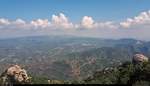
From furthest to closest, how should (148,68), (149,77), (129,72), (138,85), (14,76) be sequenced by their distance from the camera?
(129,72), (14,76), (148,68), (149,77), (138,85)

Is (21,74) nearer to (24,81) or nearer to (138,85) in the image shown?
(24,81)

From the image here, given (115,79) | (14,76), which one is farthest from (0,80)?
(115,79)

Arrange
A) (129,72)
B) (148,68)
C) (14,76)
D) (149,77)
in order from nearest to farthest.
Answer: (149,77), (148,68), (14,76), (129,72)

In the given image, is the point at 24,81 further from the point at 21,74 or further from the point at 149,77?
the point at 149,77

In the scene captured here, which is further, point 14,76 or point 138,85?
point 14,76

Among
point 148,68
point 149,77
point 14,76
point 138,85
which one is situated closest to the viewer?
point 138,85

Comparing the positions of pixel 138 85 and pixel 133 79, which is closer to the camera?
pixel 138 85

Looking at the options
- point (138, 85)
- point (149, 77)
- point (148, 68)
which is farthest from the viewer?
point (148, 68)

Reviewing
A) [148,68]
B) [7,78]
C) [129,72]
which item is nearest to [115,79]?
[129,72]
